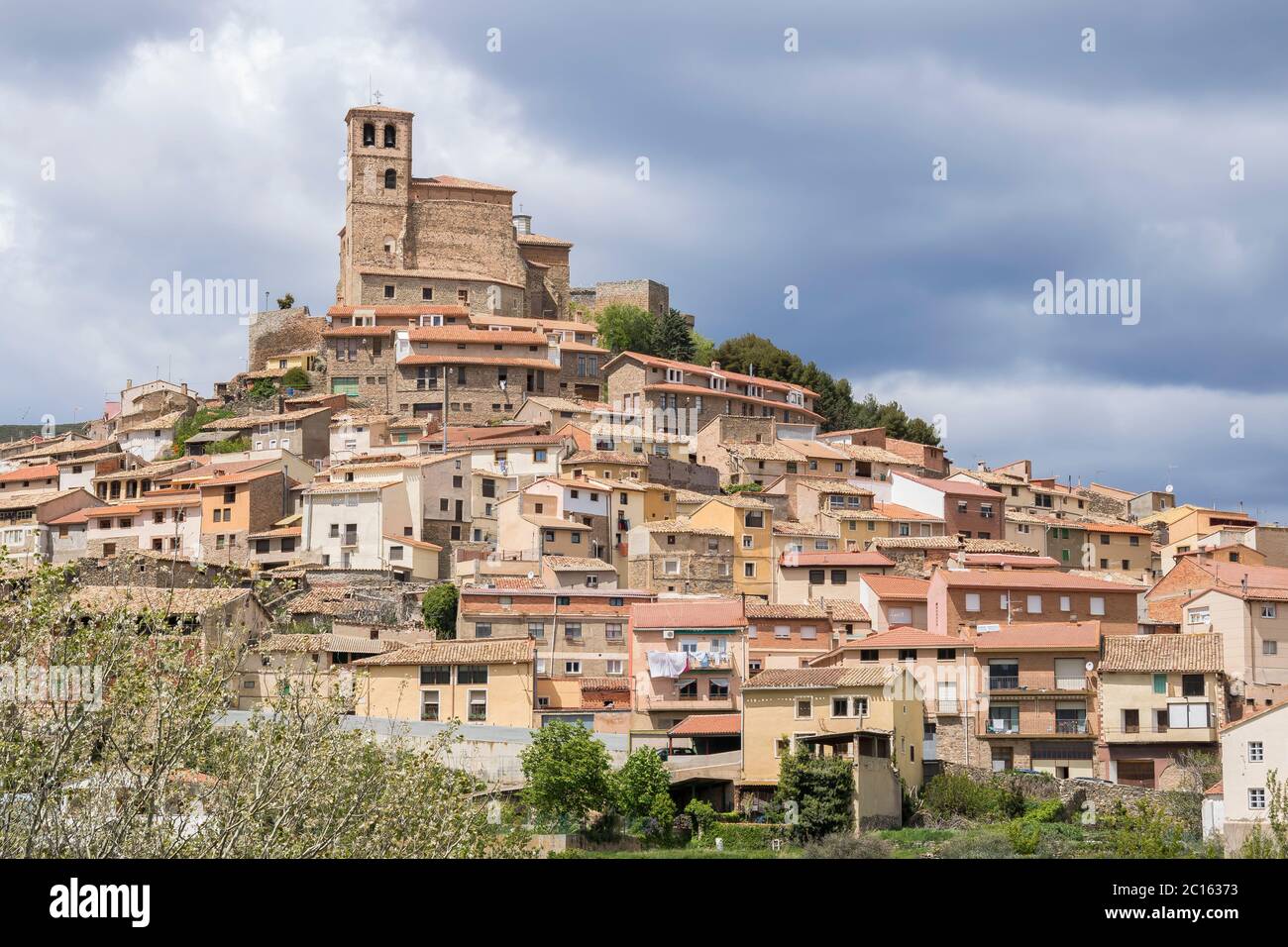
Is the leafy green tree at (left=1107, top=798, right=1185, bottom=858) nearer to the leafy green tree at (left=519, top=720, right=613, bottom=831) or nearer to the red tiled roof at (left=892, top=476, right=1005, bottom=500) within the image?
the leafy green tree at (left=519, top=720, right=613, bottom=831)

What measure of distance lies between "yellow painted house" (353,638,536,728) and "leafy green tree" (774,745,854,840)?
938 centimetres

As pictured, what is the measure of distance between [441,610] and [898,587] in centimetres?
1577

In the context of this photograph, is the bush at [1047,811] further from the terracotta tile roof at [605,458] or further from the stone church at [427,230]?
the stone church at [427,230]

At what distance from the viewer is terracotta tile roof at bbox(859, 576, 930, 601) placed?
56406 millimetres

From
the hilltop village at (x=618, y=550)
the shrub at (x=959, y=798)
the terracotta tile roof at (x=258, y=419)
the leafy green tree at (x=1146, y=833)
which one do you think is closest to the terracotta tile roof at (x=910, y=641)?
the hilltop village at (x=618, y=550)

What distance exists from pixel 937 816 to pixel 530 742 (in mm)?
10772

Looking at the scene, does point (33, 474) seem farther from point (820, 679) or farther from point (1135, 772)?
point (1135, 772)

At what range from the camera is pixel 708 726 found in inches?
1885

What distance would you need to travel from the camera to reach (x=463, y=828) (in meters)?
24.9

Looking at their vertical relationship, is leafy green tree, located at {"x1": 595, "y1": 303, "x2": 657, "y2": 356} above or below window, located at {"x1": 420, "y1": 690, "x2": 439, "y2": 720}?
above

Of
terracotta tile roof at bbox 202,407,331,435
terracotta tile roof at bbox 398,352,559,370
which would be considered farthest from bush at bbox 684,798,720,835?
terracotta tile roof at bbox 398,352,559,370

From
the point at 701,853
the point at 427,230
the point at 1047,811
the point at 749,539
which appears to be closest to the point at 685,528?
the point at 749,539

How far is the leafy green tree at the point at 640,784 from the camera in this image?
41.6 metres
